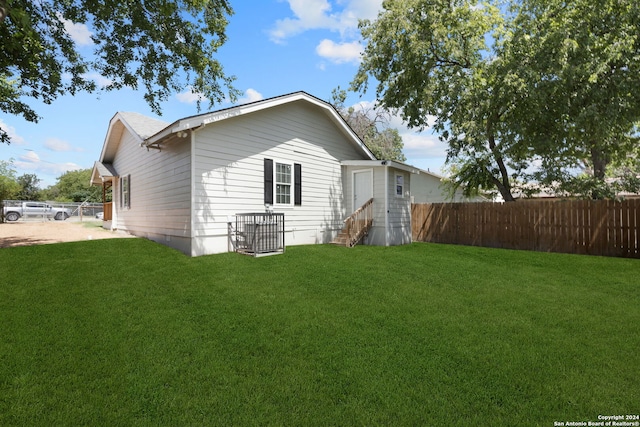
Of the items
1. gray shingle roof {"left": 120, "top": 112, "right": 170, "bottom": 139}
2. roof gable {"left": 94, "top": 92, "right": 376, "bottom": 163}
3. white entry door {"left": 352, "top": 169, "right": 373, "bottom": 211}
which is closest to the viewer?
roof gable {"left": 94, "top": 92, "right": 376, "bottom": 163}

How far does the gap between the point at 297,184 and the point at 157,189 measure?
446 cm

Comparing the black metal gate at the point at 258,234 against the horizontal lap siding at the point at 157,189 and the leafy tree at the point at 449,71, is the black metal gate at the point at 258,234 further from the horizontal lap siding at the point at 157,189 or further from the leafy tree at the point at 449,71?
the leafy tree at the point at 449,71

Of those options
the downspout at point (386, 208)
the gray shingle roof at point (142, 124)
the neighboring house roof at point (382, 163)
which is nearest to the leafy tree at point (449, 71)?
the neighboring house roof at point (382, 163)

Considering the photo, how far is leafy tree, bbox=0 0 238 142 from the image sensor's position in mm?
8953

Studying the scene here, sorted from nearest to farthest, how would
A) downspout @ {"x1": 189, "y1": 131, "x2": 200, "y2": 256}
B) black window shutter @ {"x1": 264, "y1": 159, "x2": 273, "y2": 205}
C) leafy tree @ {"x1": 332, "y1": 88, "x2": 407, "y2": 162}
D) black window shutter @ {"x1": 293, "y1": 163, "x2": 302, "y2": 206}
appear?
downspout @ {"x1": 189, "y1": 131, "x2": 200, "y2": 256} → black window shutter @ {"x1": 264, "y1": 159, "x2": 273, "y2": 205} → black window shutter @ {"x1": 293, "y1": 163, "x2": 302, "y2": 206} → leafy tree @ {"x1": 332, "y1": 88, "x2": 407, "y2": 162}

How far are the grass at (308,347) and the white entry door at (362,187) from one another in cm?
592

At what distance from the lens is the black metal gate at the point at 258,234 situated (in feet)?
28.3

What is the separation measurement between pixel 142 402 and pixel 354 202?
1074 centimetres

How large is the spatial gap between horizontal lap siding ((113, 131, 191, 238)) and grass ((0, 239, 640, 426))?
261 cm

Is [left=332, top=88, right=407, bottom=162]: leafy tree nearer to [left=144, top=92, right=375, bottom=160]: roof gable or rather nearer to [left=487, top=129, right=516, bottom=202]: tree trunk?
[left=487, top=129, right=516, bottom=202]: tree trunk

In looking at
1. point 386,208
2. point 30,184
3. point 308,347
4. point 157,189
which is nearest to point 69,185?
point 30,184

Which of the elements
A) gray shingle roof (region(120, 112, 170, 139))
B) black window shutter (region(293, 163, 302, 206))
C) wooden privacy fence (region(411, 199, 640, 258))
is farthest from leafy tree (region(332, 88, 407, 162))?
gray shingle roof (region(120, 112, 170, 139))

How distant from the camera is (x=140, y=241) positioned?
32.7 ft

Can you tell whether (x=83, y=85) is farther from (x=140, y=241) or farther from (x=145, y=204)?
(x=140, y=241)
